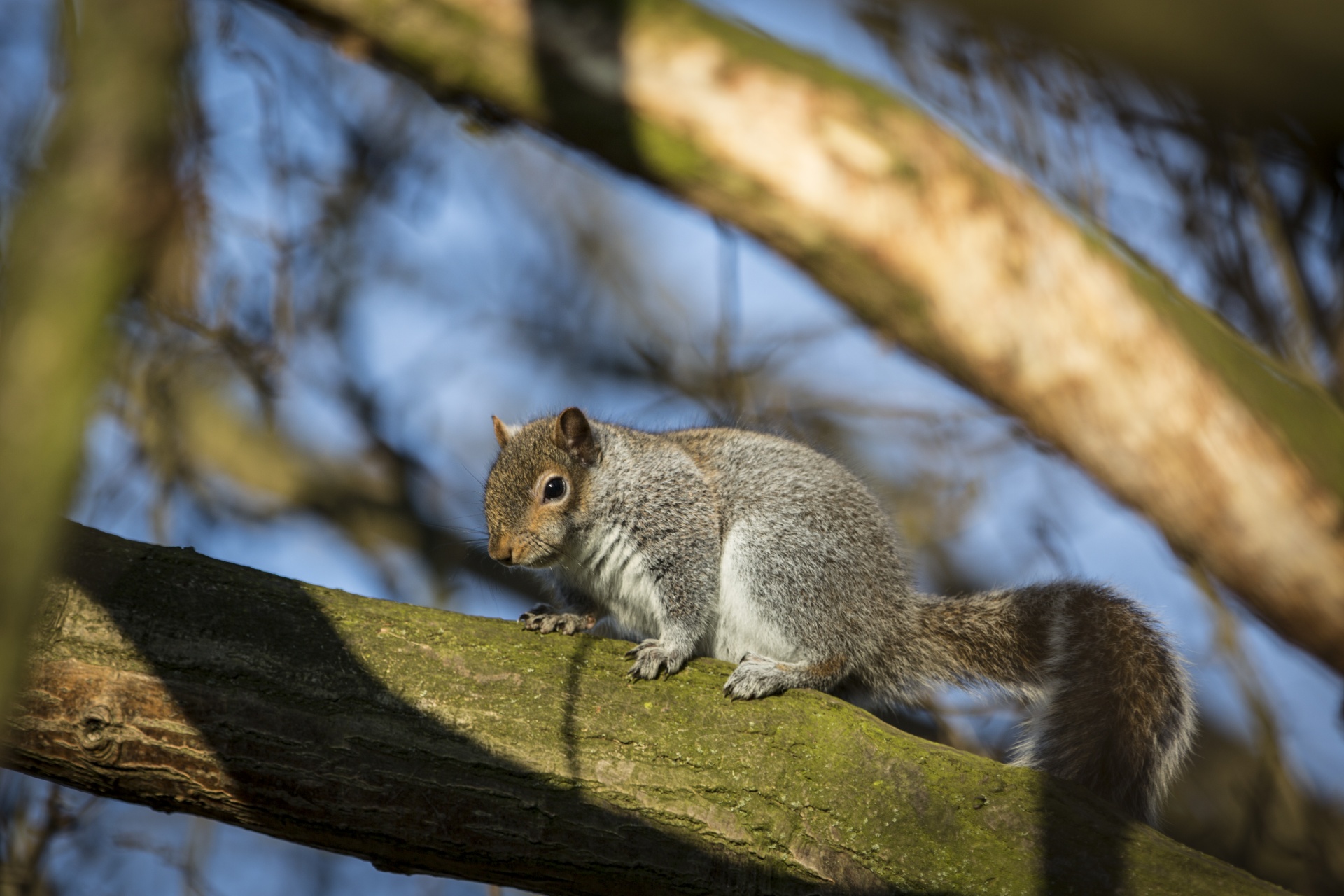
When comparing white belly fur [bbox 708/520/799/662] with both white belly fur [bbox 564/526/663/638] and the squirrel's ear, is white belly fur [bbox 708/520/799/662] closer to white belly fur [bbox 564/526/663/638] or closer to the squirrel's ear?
white belly fur [bbox 564/526/663/638]

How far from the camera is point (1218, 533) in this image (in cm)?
281

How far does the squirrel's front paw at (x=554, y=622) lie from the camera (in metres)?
2.68

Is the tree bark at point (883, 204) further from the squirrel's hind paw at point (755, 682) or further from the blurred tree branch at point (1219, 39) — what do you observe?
the blurred tree branch at point (1219, 39)

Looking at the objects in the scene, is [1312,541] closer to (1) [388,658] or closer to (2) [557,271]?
(1) [388,658]

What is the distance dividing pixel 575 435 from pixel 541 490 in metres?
0.21

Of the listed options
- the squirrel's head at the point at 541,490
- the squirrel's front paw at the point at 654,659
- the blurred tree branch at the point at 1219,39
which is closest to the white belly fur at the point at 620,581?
the squirrel's head at the point at 541,490

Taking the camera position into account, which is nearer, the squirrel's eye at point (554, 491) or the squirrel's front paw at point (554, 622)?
the squirrel's front paw at point (554, 622)

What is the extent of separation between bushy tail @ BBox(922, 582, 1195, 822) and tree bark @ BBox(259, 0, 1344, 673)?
1.38 feet

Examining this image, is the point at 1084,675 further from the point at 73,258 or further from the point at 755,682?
the point at 73,258

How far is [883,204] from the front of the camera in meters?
Answer: 2.97

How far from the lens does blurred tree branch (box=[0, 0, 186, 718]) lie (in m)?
1.24

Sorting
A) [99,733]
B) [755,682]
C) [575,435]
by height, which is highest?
[575,435]

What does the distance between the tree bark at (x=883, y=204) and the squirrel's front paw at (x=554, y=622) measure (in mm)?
1298

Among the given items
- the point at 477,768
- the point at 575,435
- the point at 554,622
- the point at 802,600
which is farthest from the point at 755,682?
the point at 575,435
